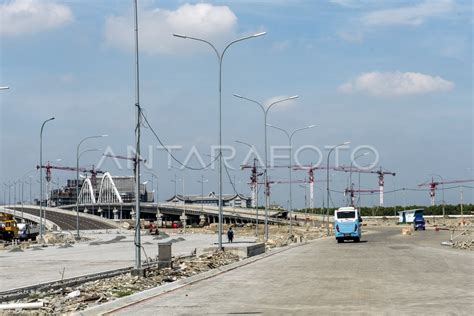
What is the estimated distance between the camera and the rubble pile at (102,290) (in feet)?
51.8

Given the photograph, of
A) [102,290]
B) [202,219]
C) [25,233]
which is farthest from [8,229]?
[202,219]

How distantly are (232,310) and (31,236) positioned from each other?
69.2 meters

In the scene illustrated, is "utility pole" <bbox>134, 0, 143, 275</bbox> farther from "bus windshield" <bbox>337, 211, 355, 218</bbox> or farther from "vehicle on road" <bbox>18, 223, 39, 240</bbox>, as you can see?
"vehicle on road" <bbox>18, 223, 39, 240</bbox>

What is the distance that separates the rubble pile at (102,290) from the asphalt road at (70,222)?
97133 mm

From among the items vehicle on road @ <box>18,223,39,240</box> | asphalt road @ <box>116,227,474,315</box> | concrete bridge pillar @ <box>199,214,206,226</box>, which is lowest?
concrete bridge pillar @ <box>199,214,206,226</box>

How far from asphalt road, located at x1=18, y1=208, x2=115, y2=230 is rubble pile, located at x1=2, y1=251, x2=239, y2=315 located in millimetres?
97133

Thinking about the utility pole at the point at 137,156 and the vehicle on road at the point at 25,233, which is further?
the vehicle on road at the point at 25,233

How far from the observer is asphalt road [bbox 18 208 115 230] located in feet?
407

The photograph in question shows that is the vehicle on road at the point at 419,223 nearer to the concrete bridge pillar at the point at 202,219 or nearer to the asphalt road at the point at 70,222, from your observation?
the asphalt road at the point at 70,222

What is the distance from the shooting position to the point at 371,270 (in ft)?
86.1

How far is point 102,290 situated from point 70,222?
393ft

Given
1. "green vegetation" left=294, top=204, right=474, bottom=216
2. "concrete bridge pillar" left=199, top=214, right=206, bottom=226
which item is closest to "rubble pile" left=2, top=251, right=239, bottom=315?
"concrete bridge pillar" left=199, top=214, right=206, bottom=226

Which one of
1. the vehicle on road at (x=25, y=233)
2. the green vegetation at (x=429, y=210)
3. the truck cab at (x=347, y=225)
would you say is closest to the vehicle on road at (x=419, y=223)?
the truck cab at (x=347, y=225)

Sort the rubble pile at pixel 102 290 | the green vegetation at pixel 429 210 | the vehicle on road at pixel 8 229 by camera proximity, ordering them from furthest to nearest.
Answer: the green vegetation at pixel 429 210 → the vehicle on road at pixel 8 229 → the rubble pile at pixel 102 290
